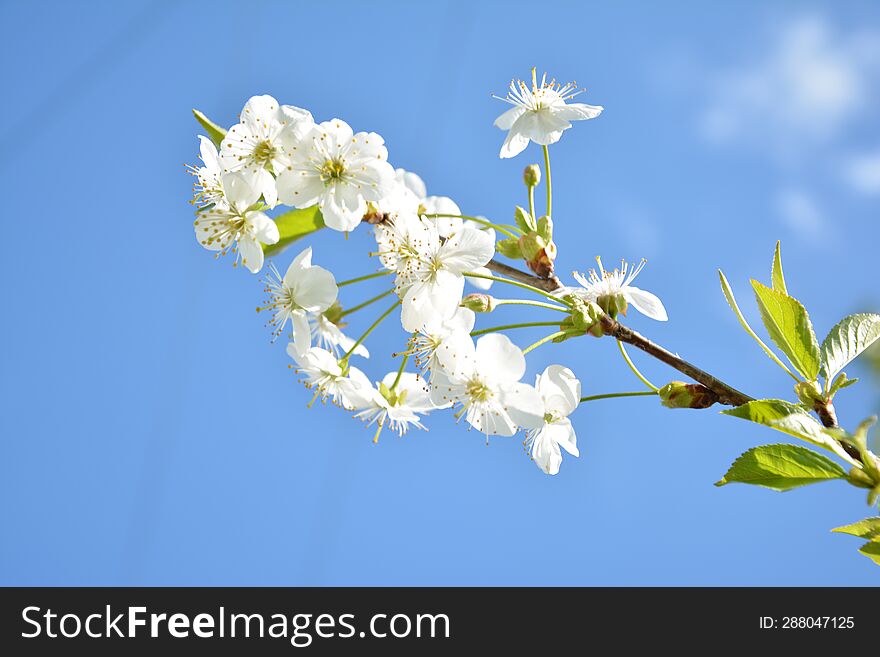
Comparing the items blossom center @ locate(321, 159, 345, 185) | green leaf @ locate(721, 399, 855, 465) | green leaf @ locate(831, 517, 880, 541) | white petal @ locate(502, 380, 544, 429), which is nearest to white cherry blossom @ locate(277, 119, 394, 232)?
blossom center @ locate(321, 159, 345, 185)

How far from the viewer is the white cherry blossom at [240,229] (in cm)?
118

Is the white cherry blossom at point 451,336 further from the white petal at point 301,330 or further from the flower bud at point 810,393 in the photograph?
the flower bud at point 810,393

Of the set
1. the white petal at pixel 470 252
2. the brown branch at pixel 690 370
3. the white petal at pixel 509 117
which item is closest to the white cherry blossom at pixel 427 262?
the white petal at pixel 470 252

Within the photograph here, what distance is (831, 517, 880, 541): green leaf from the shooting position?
875 mm

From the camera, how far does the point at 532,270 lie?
1147 millimetres

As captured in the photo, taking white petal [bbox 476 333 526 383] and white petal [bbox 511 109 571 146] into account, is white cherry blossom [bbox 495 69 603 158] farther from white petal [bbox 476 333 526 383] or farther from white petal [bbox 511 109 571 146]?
white petal [bbox 476 333 526 383]

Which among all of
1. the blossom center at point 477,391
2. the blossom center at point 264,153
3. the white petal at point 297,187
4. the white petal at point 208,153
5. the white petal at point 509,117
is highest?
the white petal at point 509,117

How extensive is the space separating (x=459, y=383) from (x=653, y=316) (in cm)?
33

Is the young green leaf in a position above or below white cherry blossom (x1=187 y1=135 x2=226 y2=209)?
below

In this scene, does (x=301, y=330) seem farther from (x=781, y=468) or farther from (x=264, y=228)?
(x=781, y=468)

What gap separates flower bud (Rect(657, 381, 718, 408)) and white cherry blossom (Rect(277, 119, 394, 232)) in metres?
0.49

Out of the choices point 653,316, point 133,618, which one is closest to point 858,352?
point 653,316

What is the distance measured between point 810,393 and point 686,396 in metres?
0.15

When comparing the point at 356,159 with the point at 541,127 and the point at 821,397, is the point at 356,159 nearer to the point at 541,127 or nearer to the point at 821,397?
the point at 541,127
